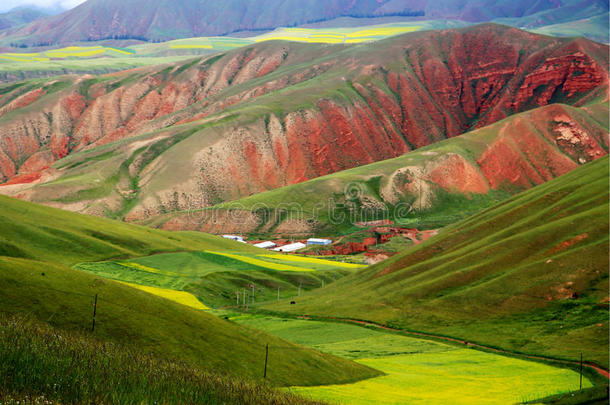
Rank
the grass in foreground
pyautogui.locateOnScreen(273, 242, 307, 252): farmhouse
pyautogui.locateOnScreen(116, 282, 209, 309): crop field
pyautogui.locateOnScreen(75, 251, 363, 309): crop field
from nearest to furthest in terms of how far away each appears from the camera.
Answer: the grass in foreground, pyautogui.locateOnScreen(116, 282, 209, 309): crop field, pyautogui.locateOnScreen(75, 251, 363, 309): crop field, pyautogui.locateOnScreen(273, 242, 307, 252): farmhouse

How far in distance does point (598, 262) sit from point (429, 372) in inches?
1186

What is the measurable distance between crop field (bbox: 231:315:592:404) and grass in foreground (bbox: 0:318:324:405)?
13534 mm

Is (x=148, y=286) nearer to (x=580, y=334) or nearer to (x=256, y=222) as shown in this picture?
(x=580, y=334)

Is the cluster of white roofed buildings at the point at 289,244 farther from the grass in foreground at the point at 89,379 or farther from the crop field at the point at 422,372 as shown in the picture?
the grass in foreground at the point at 89,379

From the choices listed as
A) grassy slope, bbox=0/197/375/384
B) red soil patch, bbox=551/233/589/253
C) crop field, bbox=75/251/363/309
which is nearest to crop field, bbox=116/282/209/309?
crop field, bbox=75/251/363/309

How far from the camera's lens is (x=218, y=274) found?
116 m

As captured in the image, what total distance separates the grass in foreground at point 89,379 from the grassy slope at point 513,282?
4515 cm

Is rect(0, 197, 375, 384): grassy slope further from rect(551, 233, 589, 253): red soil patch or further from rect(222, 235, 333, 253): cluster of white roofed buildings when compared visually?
rect(222, 235, 333, 253): cluster of white roofed buildings

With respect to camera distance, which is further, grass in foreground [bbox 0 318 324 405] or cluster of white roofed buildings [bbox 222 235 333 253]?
cluster of white roofed buildings [bbox 222 235 333 253]

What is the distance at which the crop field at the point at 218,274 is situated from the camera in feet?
325

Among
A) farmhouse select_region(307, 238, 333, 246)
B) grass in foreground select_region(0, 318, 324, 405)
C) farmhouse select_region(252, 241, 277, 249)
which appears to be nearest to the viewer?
grass in foreground select_region(0, 318, 324, 405)

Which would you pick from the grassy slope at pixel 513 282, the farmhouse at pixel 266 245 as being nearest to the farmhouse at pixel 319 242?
the farmhouse at pixel 266 245

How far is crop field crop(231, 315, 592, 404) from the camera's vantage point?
154ft

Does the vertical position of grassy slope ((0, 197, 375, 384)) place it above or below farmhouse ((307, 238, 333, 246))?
below
